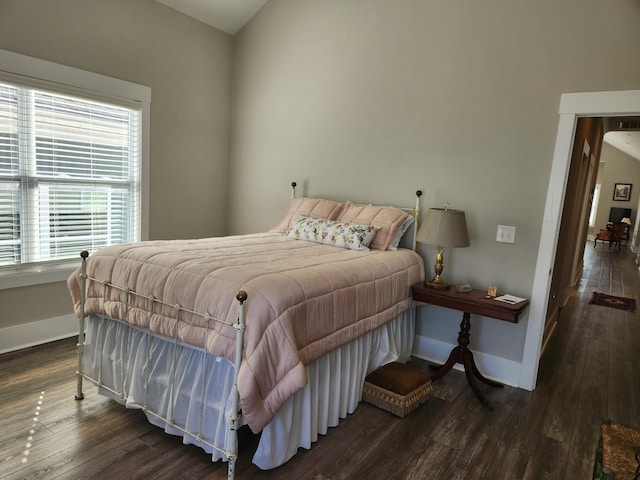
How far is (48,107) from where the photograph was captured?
3232 mm

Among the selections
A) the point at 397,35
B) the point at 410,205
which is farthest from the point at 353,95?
the point at 410,205

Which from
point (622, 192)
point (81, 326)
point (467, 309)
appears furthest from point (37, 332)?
point (622, 192)

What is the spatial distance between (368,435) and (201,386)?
3.20ft

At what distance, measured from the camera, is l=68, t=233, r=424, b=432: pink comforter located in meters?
1.87

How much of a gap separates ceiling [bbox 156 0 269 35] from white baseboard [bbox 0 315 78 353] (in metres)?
2.89

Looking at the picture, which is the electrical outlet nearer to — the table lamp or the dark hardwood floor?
the table lamp

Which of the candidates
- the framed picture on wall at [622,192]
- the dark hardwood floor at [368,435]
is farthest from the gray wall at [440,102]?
the framed picture on wall at [622,192]

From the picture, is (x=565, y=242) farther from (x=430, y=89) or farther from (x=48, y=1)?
(x=48, y=1)

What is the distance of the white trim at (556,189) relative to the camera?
2.69 meters

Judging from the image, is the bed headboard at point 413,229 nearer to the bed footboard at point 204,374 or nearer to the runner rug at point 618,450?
the runner rug at point 618,450

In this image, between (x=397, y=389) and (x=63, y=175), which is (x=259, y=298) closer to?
(x=397, y=389)

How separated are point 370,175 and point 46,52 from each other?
265 centimetres

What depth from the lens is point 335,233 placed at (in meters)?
3.32

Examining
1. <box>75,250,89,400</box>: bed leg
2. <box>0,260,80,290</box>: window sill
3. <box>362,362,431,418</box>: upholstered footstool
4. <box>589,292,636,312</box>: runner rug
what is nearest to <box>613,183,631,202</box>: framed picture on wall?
<box>589,292,636,312</box>: runner rug
